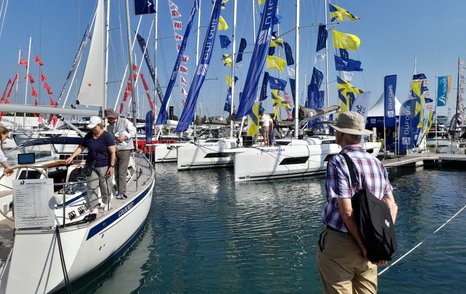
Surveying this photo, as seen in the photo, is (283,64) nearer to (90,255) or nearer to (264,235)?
(264,235)

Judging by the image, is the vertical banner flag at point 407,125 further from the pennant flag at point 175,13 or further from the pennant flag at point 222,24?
the pennant flag at point 175,13

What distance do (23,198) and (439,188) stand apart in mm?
14882

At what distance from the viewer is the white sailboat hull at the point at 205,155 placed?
21.4m

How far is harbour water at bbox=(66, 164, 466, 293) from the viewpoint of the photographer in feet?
18.8

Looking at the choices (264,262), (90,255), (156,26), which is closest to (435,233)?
(264,262)

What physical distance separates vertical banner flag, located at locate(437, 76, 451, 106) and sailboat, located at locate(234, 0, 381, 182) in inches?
740

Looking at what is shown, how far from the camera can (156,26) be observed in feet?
100

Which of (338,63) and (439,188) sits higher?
(338,63)

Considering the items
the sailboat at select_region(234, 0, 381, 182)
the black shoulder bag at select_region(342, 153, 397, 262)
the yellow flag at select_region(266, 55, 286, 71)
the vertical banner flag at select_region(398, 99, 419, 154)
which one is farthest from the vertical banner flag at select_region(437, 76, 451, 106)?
the black shoulder bag at select_region(342, 153, 397, 262)

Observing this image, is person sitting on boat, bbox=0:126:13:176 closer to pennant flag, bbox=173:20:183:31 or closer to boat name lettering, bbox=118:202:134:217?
boat name lettering, bbox=118:202:134:217

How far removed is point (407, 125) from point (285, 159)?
341 inches

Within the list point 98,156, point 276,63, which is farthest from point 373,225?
point 276,63

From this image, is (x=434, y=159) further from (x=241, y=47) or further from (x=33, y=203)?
(x=33, y=203)

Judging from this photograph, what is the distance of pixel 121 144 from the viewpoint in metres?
7.50
